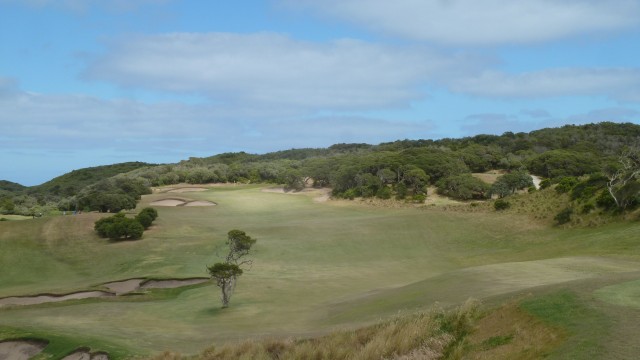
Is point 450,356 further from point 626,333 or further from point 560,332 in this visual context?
point 626,333

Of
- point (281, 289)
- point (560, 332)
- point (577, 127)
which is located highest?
point (577, 127)

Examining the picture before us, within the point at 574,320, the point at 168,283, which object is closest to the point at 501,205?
the point at 168,283

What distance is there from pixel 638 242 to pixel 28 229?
57.0 m

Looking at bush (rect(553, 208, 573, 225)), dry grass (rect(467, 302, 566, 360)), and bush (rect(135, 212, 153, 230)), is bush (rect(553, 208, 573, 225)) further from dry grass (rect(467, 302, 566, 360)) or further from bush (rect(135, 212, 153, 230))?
bush (rect(135, 212, 153, 230))

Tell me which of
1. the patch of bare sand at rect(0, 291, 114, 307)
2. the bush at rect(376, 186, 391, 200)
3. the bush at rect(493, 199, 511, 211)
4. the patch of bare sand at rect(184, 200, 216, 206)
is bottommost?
the patch of bare sand at rect(0, 291, 114, 307)

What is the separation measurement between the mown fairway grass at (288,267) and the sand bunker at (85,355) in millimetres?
491

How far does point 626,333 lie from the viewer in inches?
465

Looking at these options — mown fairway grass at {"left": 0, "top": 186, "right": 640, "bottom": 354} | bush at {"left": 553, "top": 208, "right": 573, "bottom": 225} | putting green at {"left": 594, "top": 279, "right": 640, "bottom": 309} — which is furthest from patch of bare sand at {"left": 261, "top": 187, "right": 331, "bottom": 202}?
putting green at {"left": 594, "top": 279, "right": 640, "bottom": 309}

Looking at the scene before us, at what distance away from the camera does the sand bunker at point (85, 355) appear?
69.7 ft

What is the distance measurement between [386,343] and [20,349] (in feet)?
58.5

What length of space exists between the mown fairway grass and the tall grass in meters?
3.69

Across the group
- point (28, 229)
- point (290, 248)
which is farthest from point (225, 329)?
point (28, 229)

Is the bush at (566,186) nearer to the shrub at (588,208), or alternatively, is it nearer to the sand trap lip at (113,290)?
the shrub at (588,208)

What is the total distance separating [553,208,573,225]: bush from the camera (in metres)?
53.9
